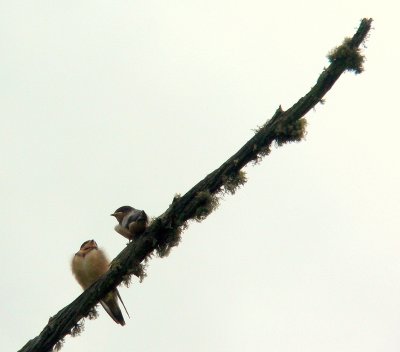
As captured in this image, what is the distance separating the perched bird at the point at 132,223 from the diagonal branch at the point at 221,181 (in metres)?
0.45

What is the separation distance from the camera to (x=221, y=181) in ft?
25.4

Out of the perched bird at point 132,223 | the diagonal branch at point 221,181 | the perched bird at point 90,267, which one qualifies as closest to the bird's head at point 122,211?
the perched bird at point 132,223

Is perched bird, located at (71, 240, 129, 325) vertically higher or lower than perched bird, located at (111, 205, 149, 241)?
higher

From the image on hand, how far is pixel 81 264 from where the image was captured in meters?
11.7

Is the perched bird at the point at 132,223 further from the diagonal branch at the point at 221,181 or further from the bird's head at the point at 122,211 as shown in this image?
the diagonal branch at the point at 221,181

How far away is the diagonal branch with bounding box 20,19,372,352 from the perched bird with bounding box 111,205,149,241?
0.45 metres

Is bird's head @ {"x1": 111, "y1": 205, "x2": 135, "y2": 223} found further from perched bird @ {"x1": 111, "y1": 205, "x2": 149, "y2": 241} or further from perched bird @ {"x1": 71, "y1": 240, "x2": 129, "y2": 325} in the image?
perched bird @ {"x1": 71, "y1": 240, "x2": 129, "y2": 325}

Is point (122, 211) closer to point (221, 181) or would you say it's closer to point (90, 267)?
point (90, 267)

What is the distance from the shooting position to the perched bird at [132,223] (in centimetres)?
832

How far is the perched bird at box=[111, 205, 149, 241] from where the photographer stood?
832 cm

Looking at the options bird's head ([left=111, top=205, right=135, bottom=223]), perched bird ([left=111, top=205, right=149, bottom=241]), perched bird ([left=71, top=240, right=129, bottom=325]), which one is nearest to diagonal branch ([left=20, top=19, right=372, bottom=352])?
perched bird ([left=111, top=205, right=149, bottom=241])

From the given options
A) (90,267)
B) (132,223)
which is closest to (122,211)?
(132,223)

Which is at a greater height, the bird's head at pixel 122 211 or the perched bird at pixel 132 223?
the bird's head at pixel 122 211

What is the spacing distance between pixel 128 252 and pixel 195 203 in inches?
30.9
